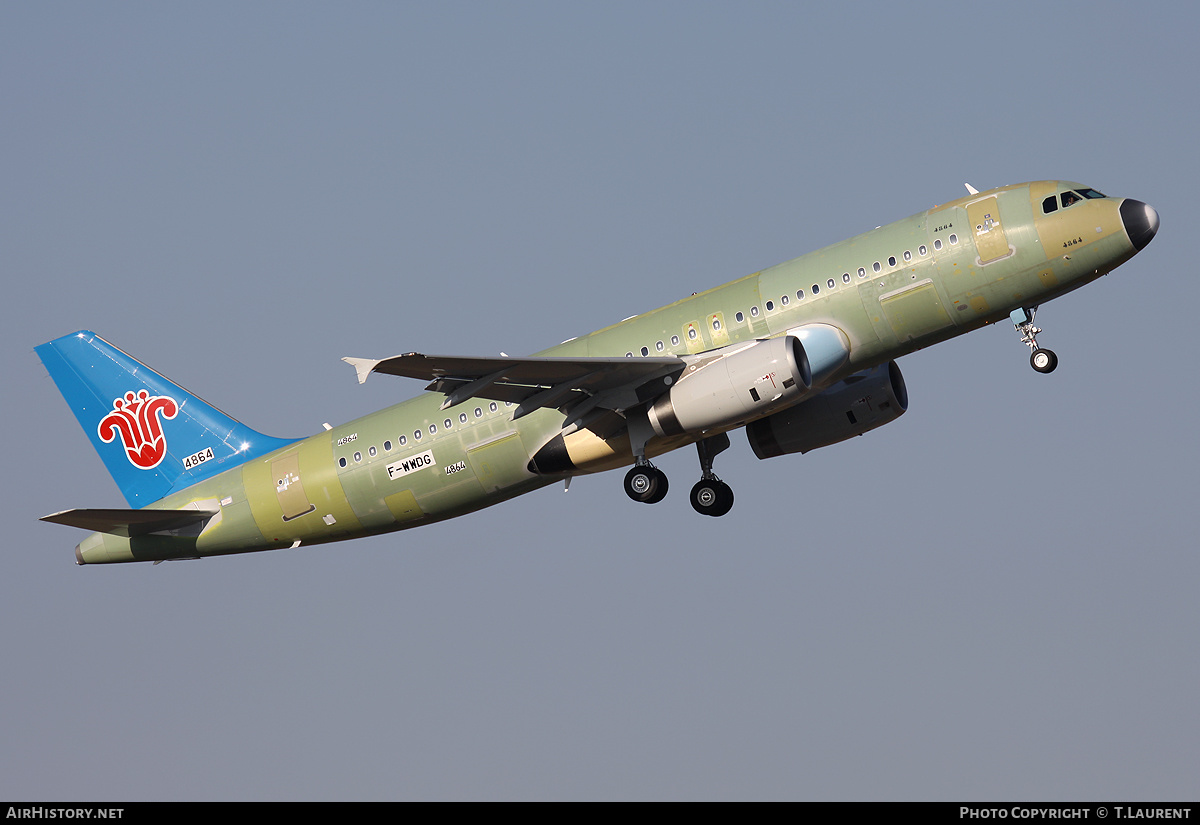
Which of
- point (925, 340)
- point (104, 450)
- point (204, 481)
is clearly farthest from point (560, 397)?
point (104, 450)

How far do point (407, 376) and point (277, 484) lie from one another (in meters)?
9.34

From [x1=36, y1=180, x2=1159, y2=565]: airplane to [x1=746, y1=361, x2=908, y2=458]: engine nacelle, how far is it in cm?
5

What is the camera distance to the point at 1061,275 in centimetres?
3566

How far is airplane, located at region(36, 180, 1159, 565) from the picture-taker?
1409 inches

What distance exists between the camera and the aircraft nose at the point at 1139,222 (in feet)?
116

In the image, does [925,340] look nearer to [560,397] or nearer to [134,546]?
[560,397]

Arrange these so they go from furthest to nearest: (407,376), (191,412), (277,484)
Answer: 1. (191,412)
2. (277,484)
3. (407,376)

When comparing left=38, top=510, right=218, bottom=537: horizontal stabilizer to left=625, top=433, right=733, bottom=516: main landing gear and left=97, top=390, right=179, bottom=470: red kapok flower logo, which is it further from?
left=625, top=433, right=733, bottom=516: main landing gear

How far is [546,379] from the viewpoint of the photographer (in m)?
36.8

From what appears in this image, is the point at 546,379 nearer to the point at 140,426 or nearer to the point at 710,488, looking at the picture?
the point at 710,488

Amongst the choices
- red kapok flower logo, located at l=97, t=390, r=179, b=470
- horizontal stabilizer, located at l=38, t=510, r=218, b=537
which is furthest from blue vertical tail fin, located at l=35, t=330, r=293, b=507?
horizontal stabilizer, located at l=38, t=510, r=218, b=537

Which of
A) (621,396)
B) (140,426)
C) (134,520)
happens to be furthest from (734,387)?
(140,426)
